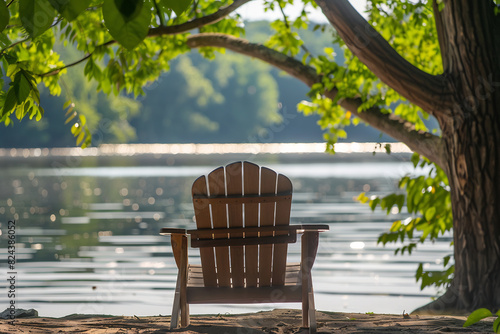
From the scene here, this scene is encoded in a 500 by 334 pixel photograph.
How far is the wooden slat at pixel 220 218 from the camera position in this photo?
348 centimetres

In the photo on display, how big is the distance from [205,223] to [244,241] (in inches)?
9.8

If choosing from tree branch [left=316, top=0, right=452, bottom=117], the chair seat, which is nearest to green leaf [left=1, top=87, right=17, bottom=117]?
the chair seat

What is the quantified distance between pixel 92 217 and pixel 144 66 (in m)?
11.1

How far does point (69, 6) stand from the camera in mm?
922

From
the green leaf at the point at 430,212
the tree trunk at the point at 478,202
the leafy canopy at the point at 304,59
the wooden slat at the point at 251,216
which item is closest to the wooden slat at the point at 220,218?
the wooden slat at the point at 251,216

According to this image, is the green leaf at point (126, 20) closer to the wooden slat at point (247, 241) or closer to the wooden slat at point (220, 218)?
the wooden slat at point (220, 218)

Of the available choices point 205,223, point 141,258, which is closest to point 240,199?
point 205,223

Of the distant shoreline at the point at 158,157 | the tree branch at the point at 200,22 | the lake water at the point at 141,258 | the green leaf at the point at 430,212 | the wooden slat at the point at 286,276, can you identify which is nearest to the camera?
the wooden slat at the point at 286,276

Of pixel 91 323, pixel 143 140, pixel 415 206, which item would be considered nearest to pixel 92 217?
pixel 415 206

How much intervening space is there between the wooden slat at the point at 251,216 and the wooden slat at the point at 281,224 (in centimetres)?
11

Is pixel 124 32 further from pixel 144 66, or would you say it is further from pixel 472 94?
pixel 144 66

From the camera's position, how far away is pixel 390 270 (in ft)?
32.3

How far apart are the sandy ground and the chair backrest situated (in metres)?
0.31

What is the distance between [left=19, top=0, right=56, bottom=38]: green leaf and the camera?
0.93m
